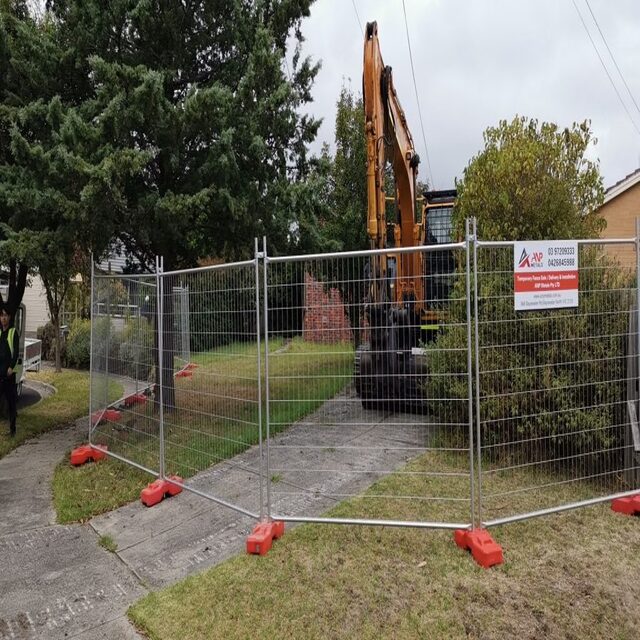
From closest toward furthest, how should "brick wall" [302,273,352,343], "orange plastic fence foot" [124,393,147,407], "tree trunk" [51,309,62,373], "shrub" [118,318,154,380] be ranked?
"brick wall" [302,273,352,343], "shrub" [118,318,154,380], "orange plastic fence foot" [124,393,147,407], "tree trunk" [51,309,62,373]

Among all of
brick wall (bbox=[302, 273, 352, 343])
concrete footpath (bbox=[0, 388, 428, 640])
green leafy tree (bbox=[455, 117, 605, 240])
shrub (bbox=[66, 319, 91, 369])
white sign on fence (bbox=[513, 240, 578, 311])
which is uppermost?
green leafy tree (bbox=[455, 117, 605, 240])

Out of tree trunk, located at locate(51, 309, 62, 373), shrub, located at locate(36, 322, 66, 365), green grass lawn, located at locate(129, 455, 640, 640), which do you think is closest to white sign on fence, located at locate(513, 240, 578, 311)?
green grass lawn, located at locate(129, 455, 640, 640)

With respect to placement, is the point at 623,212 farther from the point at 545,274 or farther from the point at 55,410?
the point at 55,410

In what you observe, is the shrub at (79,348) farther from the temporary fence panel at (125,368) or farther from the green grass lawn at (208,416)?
the green grass lawn at (208,416)

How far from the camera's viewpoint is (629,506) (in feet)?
14.5

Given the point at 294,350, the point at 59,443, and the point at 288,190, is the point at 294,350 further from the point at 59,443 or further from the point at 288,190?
the point at 59,443

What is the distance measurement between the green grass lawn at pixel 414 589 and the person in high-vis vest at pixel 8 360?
5.62 meters

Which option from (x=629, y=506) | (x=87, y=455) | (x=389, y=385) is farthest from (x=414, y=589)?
(x=87, y=455)

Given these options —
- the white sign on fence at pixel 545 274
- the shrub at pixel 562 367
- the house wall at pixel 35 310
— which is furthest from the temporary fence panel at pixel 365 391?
the house wall at pixel 35 310

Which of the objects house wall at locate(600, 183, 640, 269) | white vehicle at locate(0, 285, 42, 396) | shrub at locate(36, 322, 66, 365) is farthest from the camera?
shrub at locate(36, 322, 66, 365)

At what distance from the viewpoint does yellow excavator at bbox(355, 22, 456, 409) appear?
5.03m

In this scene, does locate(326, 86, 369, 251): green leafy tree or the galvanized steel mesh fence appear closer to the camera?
the galvanized steel mesh fence

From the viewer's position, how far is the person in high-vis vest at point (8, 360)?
307 inches

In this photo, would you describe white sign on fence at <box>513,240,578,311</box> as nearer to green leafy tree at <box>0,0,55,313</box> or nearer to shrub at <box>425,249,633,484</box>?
shrub at <box>425,249,633,484</box>
